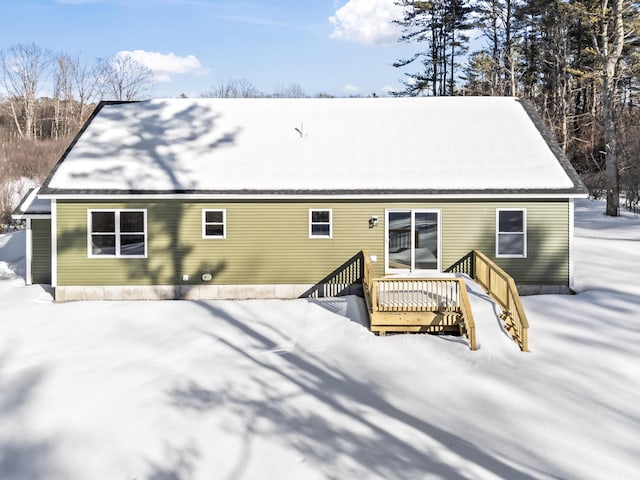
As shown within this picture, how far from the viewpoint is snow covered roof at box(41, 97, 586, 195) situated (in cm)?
1183

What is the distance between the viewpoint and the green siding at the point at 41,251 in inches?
523

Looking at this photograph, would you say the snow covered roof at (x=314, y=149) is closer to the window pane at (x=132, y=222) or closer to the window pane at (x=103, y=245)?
the window pane at (x=132, y=222)

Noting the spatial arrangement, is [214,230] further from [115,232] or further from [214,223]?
[115,232]

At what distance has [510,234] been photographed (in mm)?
11773

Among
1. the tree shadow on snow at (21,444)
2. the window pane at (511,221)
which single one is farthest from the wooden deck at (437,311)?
the tree shadow on snow at (21,444)

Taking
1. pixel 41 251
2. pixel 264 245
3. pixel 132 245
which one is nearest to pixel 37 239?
pixel 41 251

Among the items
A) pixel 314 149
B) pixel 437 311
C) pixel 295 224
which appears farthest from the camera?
pixel 314 149

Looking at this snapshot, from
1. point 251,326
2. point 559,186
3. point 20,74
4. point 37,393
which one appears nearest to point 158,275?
point 251,326

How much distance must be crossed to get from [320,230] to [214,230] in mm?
2826

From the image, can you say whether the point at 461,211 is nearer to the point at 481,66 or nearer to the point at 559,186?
the point at 559,186

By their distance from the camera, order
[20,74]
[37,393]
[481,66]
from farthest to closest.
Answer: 1. [20,74]
2. [481,66]
3. [37,393]

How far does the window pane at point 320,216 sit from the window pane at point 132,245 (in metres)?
4.60

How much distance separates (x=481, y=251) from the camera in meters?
11.8

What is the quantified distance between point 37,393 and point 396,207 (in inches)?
340
